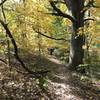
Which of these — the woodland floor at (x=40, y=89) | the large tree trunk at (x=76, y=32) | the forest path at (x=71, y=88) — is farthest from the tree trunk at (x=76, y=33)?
the woodland floor at (x=40, y=89)

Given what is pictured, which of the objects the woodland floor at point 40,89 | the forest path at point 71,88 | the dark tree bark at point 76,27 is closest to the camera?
the woodland floor at point 40,89

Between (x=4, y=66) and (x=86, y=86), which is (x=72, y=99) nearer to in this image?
(x=86, y=86)

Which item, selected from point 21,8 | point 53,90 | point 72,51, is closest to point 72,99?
point 53,90

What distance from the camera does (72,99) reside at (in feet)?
32.3

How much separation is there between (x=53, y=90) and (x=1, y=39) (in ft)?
14.1

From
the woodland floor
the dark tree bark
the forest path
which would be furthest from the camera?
the dark tree bark

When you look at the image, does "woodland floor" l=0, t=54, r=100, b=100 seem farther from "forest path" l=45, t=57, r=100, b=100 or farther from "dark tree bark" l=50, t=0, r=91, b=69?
"dark tree bark" l=50, t=0, r=91, b=69

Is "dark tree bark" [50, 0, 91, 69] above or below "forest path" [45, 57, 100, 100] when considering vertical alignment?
above

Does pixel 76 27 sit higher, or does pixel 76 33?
pixel 76 27

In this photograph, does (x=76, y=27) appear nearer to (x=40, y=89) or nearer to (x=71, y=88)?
(x=71, y=88)

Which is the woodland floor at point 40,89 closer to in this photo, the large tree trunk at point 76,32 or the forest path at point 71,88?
the forest path at point 71,88

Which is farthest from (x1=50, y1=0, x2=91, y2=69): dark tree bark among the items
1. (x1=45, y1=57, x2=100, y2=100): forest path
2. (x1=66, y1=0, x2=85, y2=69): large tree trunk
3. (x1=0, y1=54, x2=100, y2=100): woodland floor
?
(x1=0, y1=54, x2=100, y2=100): woodland floor

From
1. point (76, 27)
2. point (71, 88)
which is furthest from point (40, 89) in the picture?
point (76, 27)

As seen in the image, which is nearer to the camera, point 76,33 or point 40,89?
point 40,89
